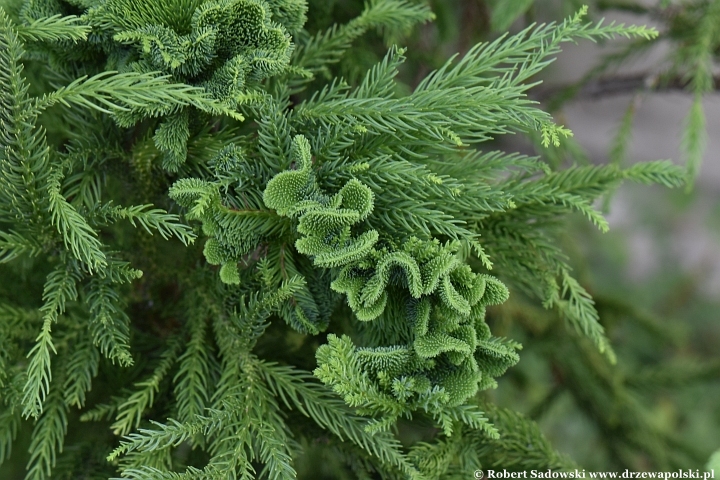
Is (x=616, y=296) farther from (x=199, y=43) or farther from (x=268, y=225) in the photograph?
(x=199, y=43)

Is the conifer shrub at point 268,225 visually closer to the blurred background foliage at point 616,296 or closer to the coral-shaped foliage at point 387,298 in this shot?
the coral-shaped foliage at point 387,298

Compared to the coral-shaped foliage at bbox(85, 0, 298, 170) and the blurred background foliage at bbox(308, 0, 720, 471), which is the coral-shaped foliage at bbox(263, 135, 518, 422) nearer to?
the coral-shaped foliage at bbox(85, 0, 298, 170)

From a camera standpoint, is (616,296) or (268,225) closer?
(268,225)

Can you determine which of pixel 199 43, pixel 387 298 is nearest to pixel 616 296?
pixel 387 298

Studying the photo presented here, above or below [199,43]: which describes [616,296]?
below

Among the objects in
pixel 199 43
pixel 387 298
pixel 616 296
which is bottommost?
pixel 616 296

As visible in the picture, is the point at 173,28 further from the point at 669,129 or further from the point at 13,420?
the point at 669,129

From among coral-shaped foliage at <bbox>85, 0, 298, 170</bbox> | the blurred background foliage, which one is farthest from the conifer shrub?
the blurred background foliage
